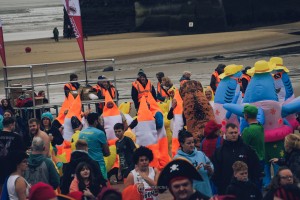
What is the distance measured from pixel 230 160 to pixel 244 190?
5.21 ft

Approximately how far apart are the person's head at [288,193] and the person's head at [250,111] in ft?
15.0

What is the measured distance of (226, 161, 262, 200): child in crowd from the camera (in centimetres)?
920

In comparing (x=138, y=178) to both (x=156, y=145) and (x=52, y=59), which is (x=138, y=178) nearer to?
(x=156, y=145)

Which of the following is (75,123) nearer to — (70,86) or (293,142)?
(70,86)

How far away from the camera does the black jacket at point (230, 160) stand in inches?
424

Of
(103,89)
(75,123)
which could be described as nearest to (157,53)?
(103,89)

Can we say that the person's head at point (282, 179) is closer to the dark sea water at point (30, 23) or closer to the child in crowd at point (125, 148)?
the child in crowd at point (125, 148)

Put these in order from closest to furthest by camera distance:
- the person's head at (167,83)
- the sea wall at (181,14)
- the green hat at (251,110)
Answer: the green hat at (251,110), the person's head at (167,83), the sea wall at (181,14)

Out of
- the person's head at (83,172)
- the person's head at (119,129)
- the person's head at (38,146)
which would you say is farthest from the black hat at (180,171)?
the person's head at (119,129)

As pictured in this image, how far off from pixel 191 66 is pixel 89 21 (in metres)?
24.7

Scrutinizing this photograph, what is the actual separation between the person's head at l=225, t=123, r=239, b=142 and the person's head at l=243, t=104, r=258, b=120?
1.39 metres

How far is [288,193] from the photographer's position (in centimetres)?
751

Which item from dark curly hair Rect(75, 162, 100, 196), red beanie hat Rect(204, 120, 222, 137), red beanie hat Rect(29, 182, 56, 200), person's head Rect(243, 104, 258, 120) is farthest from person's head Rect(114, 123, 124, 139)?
red beanie hat Rect(29, 182, 56, 200)

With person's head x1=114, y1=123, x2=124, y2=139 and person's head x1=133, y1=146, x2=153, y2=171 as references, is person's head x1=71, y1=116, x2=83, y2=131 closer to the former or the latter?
person's head x1=114, y1=123, x2=124, y2=139
